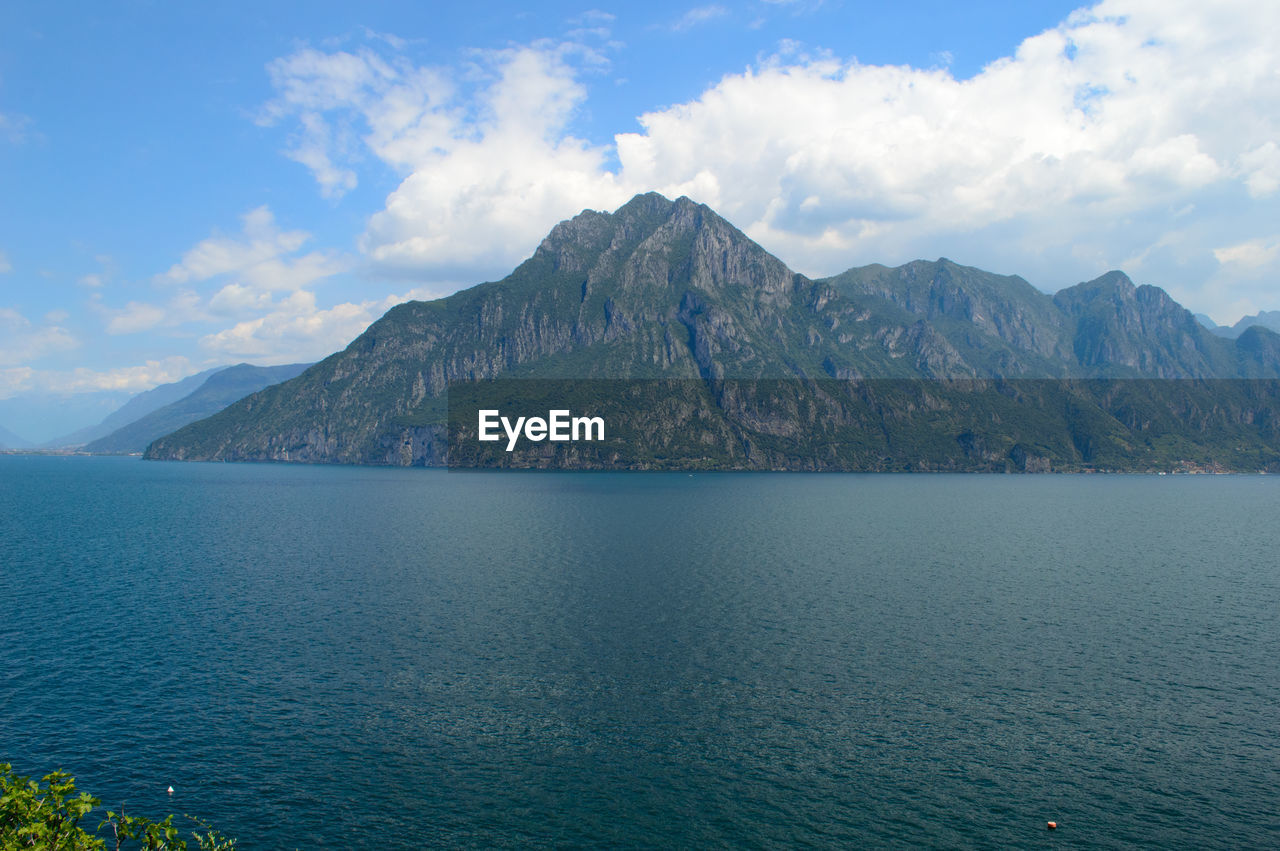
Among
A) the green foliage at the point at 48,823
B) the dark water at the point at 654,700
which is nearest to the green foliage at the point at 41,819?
the green foliage at the point at 48,823

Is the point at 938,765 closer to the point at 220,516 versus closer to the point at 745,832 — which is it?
the point at 745,832

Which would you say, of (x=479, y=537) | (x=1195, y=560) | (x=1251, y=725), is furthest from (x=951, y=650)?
(x=479, y=537)

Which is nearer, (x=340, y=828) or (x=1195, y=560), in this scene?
(x=340, y=828)

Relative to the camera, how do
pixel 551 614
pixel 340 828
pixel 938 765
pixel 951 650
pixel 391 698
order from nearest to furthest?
pixel 340 828 < pixel 938 765 < pixel 391 698 < pixel 951 650 < pixel 551 614

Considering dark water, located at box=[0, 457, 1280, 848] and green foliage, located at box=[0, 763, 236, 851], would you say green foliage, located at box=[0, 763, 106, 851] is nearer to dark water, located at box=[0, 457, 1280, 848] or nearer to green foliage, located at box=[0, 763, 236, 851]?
green foliage, located at box=[0, 763, 236, 851]

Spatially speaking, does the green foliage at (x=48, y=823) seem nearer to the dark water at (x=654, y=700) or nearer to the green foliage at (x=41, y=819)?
the green foliage at (x=41, y=819)

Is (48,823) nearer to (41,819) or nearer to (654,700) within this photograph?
(41,819)

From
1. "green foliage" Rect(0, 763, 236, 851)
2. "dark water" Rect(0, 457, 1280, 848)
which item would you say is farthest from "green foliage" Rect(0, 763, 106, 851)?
"dark water" Rect(0, 457, 1280, 848)

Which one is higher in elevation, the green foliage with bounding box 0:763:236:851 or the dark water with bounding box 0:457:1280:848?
the green foliage with bounding box 0:763:236:851
